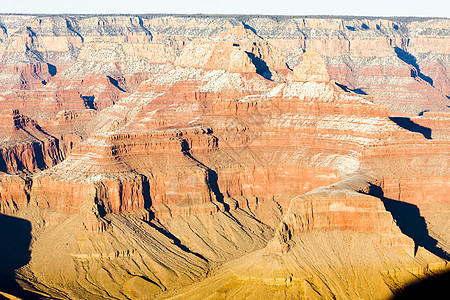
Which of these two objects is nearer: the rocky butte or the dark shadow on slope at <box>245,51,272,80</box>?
the rocky butte

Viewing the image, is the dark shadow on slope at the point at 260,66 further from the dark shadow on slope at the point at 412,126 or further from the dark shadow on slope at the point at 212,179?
the dark shadow on slope at the point at 212,179

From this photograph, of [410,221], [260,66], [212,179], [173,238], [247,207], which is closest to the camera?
[173,238]

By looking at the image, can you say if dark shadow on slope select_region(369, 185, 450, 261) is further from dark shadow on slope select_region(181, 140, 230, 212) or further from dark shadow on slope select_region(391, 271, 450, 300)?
dark shadow on slope select_region(181, 140, 230, 212)

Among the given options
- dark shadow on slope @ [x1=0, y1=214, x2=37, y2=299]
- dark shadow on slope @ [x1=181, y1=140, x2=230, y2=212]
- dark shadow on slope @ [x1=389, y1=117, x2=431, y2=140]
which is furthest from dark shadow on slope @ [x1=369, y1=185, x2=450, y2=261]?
dark shadow on slope @ [x1=0, y1=214, x2=37, y2=299]

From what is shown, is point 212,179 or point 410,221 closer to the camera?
point 410,221

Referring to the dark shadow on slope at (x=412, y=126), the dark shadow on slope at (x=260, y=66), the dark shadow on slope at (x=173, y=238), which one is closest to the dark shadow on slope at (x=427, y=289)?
the dark shadow on slope at (x=173, y=238)

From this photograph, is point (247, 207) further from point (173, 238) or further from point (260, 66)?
point (260, 66)

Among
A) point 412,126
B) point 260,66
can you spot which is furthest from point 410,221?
point 260,66

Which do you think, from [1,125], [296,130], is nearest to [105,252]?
[296,130]
